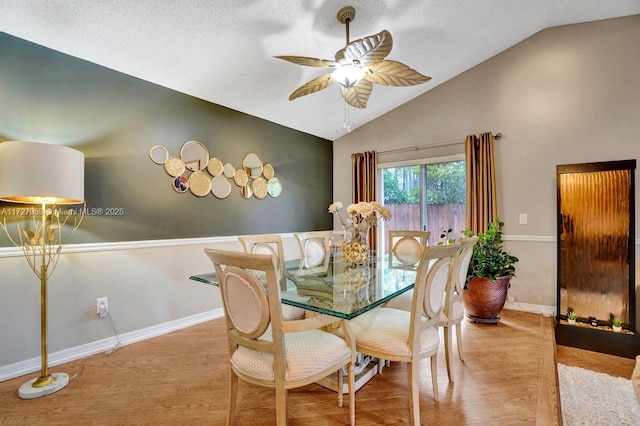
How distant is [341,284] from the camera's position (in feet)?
6.03

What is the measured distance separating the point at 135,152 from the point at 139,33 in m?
1.02

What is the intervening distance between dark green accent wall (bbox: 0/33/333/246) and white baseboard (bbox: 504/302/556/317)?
3.16m

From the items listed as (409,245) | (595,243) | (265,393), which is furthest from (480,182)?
(265,393)

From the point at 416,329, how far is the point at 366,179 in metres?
3.38

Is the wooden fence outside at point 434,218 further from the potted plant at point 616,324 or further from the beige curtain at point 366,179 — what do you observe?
the potted plant at point 616,324

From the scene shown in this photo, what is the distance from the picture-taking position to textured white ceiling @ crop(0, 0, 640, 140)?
2217 millimetres

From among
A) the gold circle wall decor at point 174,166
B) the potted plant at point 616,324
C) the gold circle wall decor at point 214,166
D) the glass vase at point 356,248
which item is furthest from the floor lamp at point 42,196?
the potted plant at point 616,324

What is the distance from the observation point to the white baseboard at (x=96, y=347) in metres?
2.19

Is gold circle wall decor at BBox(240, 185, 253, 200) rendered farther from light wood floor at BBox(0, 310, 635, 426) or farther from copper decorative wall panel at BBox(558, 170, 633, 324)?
copper decorative wall panel at BBox(558, 170, 633, 324)

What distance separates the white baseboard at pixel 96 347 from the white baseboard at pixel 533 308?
140 inches

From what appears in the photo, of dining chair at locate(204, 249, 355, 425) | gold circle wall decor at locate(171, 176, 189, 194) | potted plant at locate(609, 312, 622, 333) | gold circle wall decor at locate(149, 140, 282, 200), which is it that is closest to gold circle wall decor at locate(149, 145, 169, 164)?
gold circle wall decor at locate(149, 140, 282, 200)

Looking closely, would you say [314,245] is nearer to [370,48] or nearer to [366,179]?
[366,179]

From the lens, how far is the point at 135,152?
2.83 metres

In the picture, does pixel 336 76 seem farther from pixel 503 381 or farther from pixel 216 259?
pixel 503 381
